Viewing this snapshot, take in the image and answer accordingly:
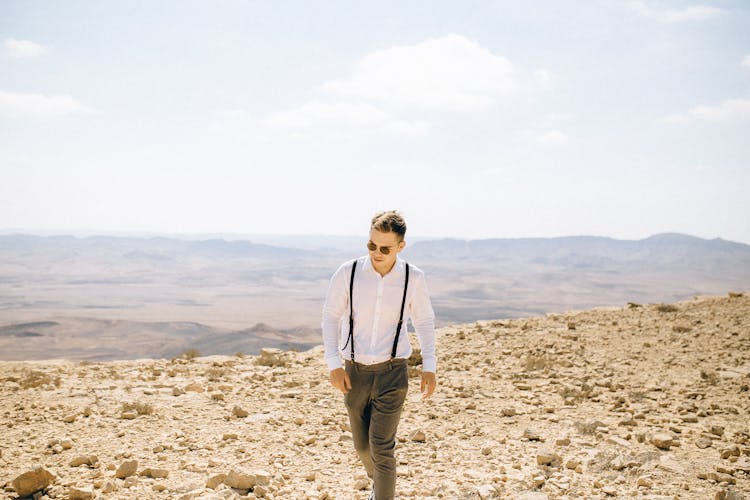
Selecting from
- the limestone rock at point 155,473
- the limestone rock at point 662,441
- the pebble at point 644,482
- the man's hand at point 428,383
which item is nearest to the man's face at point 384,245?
the man's hand at point 428,383

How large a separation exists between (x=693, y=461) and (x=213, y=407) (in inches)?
189

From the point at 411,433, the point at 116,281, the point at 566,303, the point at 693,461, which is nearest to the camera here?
the point at 693,461

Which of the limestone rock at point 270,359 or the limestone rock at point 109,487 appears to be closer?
the limestone rock at point 109,487

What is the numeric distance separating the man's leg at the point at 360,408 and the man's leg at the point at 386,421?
2.5 inches

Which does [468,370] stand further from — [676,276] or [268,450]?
→ [676,276]

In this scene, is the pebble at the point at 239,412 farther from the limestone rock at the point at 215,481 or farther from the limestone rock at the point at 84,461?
the limestone rock at the point at 215,481

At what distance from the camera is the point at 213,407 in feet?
18.9

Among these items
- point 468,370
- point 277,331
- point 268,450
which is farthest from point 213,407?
point 277,331

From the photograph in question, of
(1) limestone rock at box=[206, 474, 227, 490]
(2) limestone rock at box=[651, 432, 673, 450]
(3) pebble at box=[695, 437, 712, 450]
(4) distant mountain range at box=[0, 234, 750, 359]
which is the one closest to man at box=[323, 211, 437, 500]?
(1) limestone rock at box=[206, 474, 227, 490]

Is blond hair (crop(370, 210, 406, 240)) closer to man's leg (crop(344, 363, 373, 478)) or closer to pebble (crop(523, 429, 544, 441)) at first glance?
man's leg (crop(344, 363, 373, 478))

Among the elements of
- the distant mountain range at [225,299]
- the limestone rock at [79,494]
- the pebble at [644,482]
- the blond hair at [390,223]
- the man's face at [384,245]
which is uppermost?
the blond hair at [390,223]

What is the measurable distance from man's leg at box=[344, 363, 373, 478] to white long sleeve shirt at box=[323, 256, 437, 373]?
0.11 metres

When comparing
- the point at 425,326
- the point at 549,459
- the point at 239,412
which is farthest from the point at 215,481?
the point at 549,459

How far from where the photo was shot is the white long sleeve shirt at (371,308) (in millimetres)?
3033
